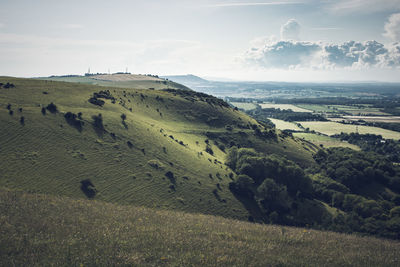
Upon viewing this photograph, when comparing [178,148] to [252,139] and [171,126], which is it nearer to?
[171,126]

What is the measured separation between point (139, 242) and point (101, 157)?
46.0 meters

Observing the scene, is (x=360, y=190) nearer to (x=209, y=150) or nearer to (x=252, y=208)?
(x=252, y=208)

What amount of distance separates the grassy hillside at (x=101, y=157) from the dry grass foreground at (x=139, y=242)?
12271 mm

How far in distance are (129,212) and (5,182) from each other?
91.6ft

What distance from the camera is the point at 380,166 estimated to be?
4614 inches

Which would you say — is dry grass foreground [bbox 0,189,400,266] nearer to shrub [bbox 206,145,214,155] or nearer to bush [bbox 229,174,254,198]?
bush [bbox 229,174,254,198]

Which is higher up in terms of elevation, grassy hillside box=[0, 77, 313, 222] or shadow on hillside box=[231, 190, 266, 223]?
grassy hillside box=[0, 77, 313, 222]

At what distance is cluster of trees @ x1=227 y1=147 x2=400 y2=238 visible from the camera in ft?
258

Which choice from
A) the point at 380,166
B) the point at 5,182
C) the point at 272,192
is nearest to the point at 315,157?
the point at 380,166

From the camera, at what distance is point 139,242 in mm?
38562

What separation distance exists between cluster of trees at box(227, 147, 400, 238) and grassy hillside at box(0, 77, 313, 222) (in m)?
8.73

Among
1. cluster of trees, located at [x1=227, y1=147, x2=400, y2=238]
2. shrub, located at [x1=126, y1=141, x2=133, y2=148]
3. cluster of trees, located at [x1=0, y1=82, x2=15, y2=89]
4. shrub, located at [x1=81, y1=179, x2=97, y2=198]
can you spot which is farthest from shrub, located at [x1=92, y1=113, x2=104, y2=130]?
cluster of trees, located at [x1=227, y1=147, x2=400, y2=238]

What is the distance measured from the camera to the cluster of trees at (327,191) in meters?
78.5

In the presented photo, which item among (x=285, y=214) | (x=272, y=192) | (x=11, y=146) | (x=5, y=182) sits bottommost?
(x=285, y=214)
